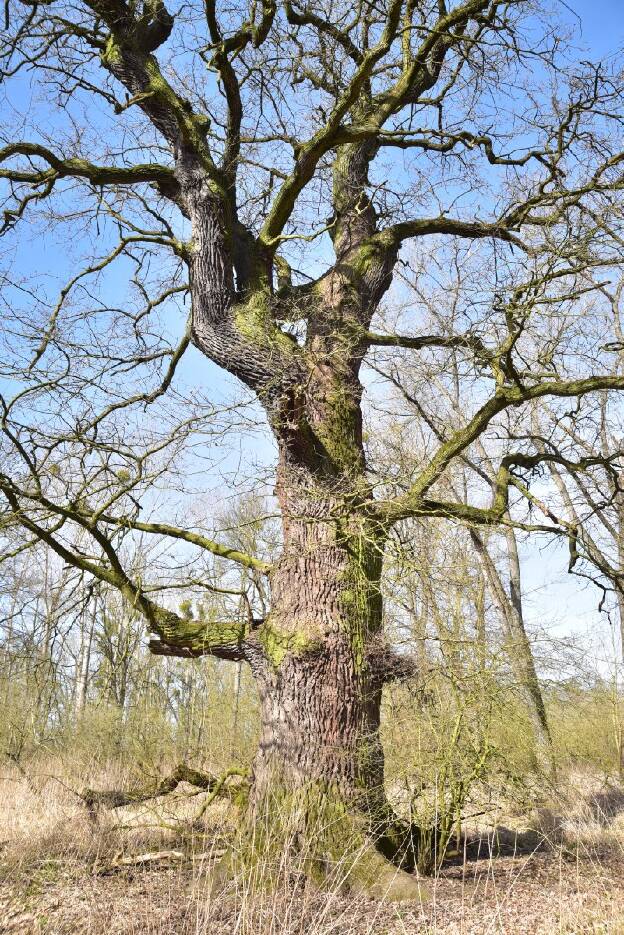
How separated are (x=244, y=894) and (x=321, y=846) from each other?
1.39 meters

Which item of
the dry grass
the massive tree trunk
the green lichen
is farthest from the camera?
the green lichen

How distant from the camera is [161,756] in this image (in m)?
9.15

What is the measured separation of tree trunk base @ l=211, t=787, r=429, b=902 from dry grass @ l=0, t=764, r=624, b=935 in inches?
4.5

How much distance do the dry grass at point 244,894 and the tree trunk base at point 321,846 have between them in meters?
0.11

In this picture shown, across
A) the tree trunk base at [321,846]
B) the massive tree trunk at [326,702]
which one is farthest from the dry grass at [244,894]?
the massive tree trunk at [326,702]

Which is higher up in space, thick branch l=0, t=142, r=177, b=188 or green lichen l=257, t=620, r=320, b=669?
thick branch l=0, t=142, r=177, b=188

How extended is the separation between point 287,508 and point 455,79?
4.53 metres

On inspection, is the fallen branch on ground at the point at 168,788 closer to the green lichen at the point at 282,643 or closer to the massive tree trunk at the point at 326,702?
the massive tree trunk at the point at 326,702

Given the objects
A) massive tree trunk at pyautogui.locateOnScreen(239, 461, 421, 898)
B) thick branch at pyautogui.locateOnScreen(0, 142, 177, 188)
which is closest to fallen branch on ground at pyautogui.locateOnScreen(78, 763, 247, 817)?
massive tree trunk at pyautogui.locateOnScreen(239, 461, 421, 898)

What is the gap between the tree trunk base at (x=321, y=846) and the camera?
15.0 feet

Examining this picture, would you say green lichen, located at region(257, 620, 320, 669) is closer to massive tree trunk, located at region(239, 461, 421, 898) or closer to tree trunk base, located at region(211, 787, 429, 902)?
massive tree trunk, located at region(239, 461, 421, 898)

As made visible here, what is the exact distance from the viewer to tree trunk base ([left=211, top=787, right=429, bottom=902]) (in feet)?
15.0

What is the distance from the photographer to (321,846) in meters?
4.77

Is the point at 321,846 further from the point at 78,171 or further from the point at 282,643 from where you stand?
the point at 78,171
